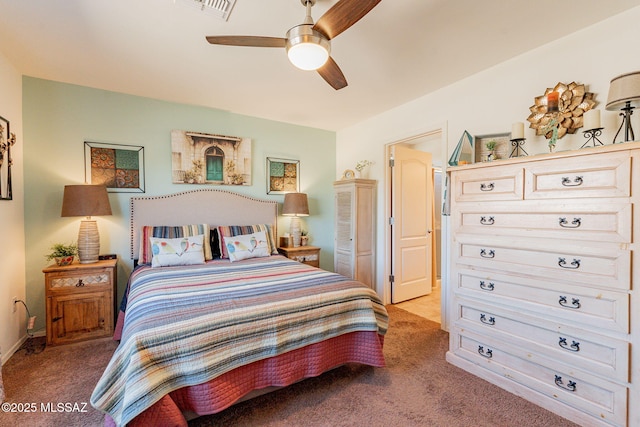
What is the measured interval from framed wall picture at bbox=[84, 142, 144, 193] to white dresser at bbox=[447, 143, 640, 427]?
3418mm

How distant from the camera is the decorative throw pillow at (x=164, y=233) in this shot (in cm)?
299

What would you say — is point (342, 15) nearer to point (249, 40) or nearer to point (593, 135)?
point (249, 40)

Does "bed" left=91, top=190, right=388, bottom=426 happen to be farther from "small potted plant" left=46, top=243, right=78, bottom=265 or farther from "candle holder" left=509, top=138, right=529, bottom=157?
"candle holder" left=509, top=138, right=529, bottom=157

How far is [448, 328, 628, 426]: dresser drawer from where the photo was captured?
1537mm

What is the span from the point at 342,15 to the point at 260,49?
3.43 ft

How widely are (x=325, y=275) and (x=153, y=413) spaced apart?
55.3 inches

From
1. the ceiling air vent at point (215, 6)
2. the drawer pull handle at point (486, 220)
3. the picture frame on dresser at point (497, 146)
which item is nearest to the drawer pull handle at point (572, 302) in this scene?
the drawer pull handle at point (486, 220)

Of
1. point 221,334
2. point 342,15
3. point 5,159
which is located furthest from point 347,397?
point 5,159

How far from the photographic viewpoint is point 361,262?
3.84m

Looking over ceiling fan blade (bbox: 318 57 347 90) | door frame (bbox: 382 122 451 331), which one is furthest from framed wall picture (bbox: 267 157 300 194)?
ceiling fan blade (bbox: 318 57 347 90)

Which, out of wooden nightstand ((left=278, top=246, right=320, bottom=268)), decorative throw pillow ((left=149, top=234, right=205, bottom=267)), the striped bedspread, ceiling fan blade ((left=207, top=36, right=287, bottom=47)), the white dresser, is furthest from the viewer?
wooden nightstand ((left=278, top=246, right=320, bottom=268))

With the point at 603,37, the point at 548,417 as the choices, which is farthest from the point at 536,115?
the point at 548,417

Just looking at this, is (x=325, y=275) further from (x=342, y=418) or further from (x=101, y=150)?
(x=101, y=150)

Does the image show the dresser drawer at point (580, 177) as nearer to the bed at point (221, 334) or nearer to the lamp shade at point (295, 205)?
the bed at point (221, 334)
